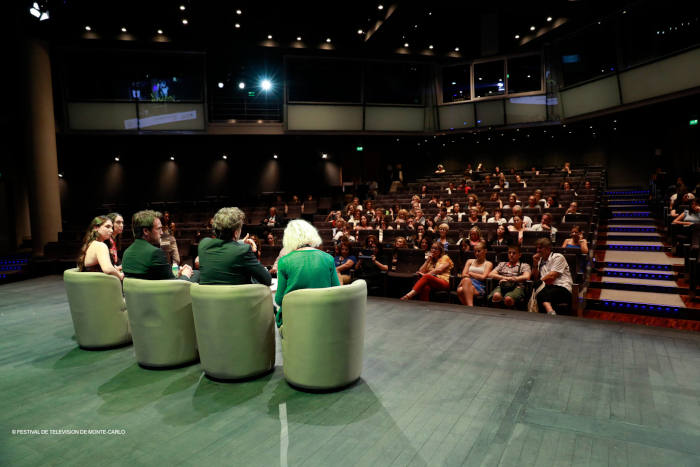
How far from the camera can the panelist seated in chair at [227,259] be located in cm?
272

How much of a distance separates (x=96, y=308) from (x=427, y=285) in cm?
356

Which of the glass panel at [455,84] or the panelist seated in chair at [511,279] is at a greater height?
the glass panel at [455,84]

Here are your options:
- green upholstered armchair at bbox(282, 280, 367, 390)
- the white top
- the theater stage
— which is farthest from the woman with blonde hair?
the white top

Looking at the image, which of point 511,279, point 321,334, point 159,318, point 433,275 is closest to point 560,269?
point 511,279

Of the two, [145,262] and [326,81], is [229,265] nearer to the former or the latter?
[145,262]

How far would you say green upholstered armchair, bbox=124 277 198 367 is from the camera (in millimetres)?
2889

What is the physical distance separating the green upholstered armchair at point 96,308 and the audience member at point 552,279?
13.7ft

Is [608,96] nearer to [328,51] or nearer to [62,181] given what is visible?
[328,51]

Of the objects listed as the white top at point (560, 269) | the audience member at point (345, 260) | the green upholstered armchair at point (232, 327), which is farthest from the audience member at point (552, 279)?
the green upholstered armchair at point (232, 327)

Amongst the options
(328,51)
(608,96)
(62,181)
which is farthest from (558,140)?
(62,181)

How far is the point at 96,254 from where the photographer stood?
3422 millimetres

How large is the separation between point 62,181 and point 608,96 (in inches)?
639

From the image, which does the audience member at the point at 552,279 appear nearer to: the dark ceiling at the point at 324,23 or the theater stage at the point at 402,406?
the theater stage at the point at 402,406

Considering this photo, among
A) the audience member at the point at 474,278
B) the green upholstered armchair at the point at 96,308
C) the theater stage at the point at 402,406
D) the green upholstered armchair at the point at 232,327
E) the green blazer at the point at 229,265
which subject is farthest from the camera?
the audience member at the point at 474,278
